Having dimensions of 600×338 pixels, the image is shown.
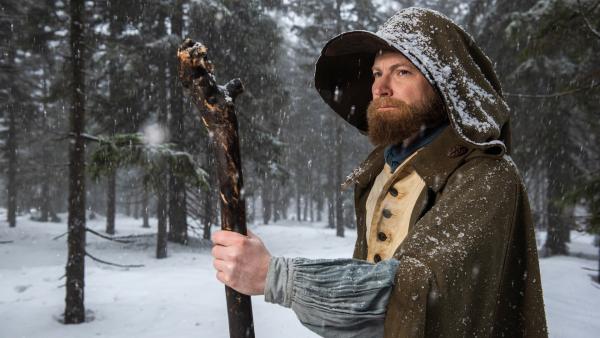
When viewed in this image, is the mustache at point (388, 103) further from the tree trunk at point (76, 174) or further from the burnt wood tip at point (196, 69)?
the tree trunk at point (76, 174)

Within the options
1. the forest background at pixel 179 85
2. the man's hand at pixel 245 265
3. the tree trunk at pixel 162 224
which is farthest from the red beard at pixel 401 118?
the tree trunk at pixel 162 224

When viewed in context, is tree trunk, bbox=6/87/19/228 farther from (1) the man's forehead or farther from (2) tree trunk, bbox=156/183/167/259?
(1) the man's forehead

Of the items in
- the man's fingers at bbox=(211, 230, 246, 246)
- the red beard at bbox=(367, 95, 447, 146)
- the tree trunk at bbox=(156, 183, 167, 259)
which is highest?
the red beard at bbox=(367, 95, 447, 146)

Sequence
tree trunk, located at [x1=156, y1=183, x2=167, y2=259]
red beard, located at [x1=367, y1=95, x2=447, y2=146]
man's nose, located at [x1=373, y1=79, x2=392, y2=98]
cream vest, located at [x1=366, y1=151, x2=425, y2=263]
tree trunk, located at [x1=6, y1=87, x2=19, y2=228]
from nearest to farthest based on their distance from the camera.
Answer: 1. cream vest, located at [x1=366, y1=151, x2=425, y2=263]
2. red beard, located at [x1=367, y1=95, x2=447, y2=146]
3. man's nose, located at [x1=373, y1=79, x2=392, y2=98]
4. tree trunk, located at [x1=156, y1=183, x2=167, y2=259]
5. tree trunk, located at [x1=6, y1=87, x2=19, y2=228]

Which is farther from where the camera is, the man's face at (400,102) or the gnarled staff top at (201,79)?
the man's face at (400,102)

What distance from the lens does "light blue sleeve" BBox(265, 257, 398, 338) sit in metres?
1.21

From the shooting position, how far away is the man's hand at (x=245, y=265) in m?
1.29

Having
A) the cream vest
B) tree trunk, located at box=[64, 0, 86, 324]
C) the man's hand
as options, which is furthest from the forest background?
the man's hand

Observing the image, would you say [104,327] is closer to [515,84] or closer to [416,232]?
[416,232]

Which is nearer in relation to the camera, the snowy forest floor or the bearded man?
the bearded man

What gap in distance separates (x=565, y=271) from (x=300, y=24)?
1822 centimetres

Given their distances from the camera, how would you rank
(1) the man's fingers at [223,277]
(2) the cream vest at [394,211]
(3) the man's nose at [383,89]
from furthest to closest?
1. (3) the man's nose at [383,89]
2. (2) the cream vest at [394,211]
3. (1) the man's fingers at [223,277]

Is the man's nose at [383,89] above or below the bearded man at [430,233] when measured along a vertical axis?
above

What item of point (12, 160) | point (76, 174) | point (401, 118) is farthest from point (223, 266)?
point (12, 160)
